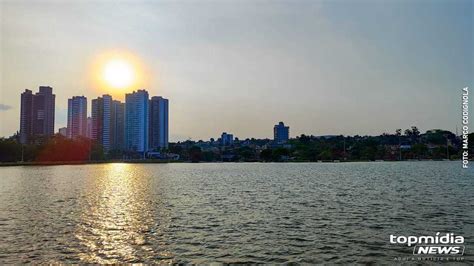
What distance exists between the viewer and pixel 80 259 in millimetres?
20219

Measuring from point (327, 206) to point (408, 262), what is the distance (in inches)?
726

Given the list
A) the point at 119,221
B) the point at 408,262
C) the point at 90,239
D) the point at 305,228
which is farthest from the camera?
the point at 119,221

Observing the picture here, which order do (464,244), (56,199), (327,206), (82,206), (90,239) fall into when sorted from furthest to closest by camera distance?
(56,199) < (82,206) < (327,206) < (90,239) < (464,244)

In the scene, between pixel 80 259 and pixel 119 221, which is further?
pixel 119 221

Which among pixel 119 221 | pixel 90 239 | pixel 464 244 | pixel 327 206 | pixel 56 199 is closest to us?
pixel 464 244

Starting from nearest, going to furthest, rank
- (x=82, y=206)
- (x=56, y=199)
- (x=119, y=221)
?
(x=119, y=221) < (x=82, y=206) < (x=56, y=199)

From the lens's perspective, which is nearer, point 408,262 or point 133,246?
point 408,262

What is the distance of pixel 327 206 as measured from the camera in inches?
1479

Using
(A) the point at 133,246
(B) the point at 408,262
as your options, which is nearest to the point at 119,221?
(A) the point at 133,246

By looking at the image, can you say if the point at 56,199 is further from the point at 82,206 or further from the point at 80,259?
the point at 80,259

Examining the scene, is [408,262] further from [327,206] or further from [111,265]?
[327,206]

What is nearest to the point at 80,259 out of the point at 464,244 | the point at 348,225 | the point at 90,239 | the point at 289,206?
the point at 90,239

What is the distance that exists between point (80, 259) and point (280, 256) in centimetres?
958

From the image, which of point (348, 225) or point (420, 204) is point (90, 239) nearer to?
point (348, 225)
